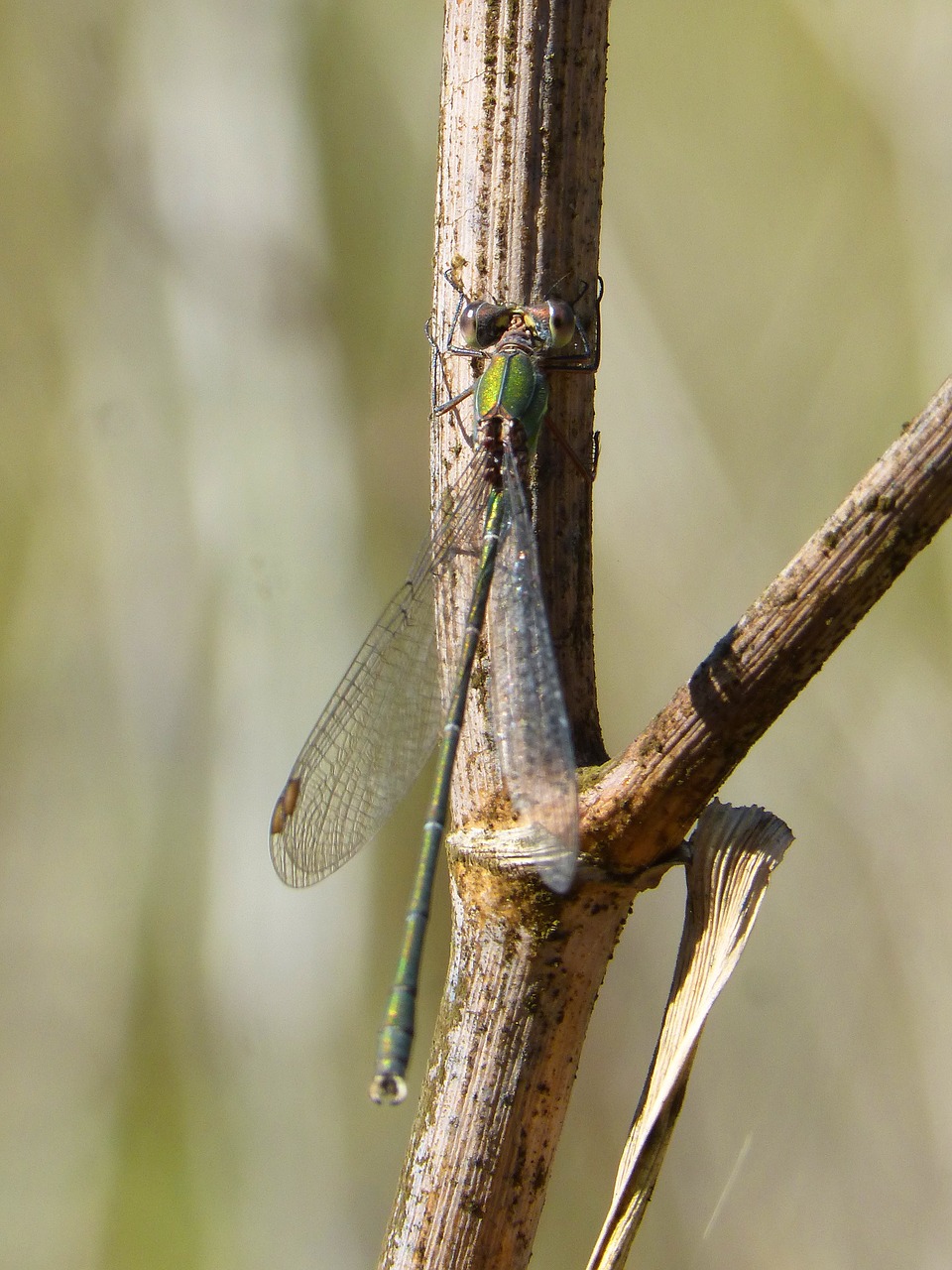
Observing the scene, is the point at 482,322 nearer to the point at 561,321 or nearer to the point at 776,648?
the point at 561,321

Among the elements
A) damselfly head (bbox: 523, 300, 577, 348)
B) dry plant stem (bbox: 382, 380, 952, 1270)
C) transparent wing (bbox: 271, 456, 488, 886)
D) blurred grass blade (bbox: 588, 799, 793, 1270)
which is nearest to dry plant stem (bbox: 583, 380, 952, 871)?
dry plant stem (bbox: 382, 380, 952, 1270)

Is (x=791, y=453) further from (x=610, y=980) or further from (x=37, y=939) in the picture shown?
(x=37, y=939)

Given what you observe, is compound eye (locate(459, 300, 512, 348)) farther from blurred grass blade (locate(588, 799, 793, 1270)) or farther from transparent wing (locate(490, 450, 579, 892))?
blurred grass blade (locate(588, 799, 793, 1270))

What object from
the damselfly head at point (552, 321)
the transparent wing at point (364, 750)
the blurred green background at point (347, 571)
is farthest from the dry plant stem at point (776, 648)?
the blurred green background at point (347, 571)

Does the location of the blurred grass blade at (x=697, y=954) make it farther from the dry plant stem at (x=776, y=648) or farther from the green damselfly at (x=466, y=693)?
the green damselfly at (x=466, y=693)


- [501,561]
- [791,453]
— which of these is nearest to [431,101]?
[791,453]

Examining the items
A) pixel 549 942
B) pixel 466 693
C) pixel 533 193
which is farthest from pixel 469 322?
pixel 549 942

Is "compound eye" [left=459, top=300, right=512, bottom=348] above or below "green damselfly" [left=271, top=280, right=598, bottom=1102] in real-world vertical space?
above
